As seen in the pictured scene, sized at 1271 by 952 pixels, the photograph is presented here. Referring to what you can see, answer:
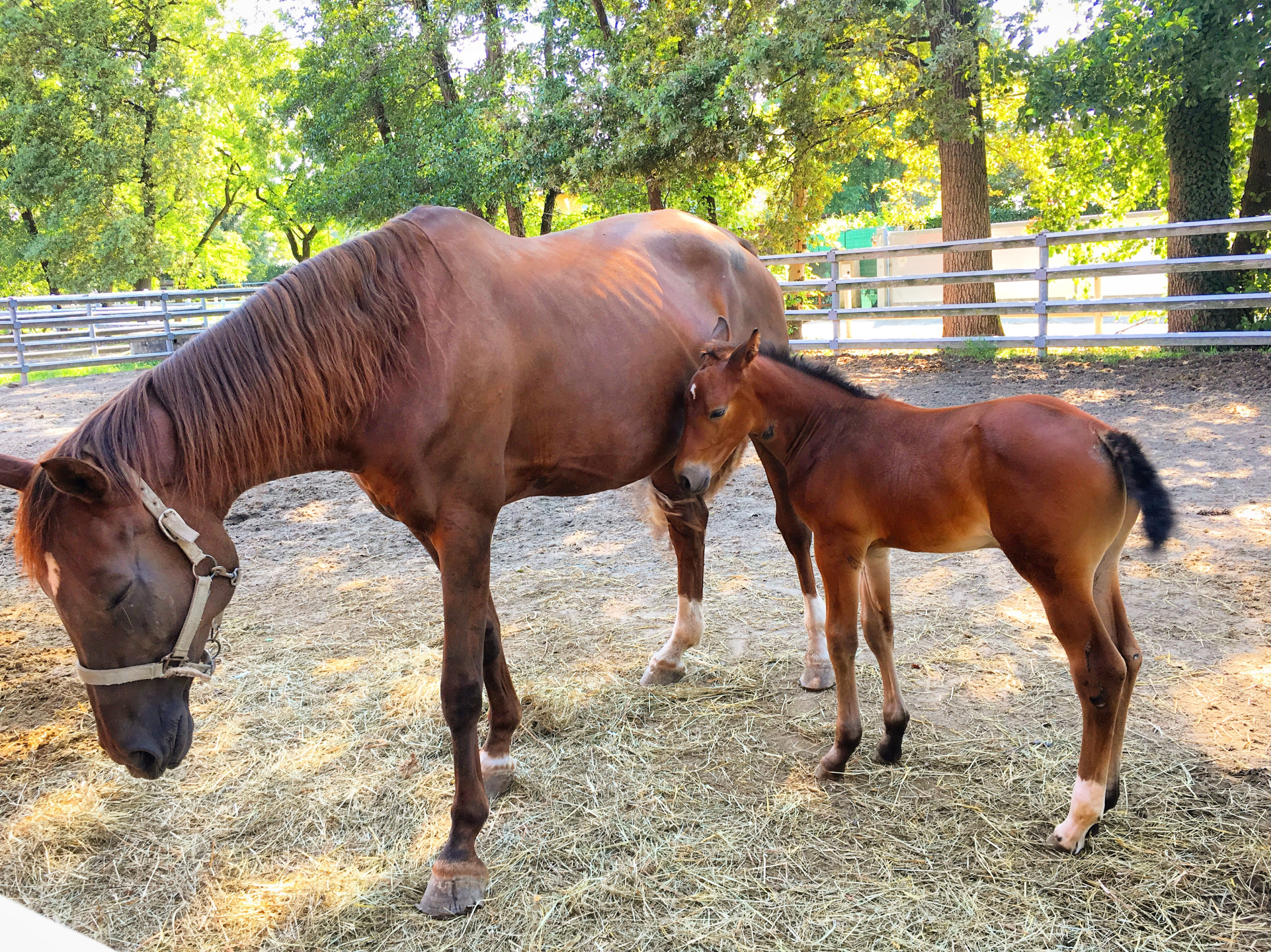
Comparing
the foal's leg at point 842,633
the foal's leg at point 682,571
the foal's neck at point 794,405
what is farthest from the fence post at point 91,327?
the foal's leg at point 842,633

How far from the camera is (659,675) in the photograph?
396 cm

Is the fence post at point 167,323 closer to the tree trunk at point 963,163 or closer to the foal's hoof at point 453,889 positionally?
the tree trunk at point 963,163

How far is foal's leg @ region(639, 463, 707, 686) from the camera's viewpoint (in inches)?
156

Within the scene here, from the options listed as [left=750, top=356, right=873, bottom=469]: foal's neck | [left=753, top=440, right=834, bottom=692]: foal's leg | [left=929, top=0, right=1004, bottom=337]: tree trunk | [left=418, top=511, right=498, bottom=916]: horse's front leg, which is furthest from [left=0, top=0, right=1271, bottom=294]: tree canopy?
[left=418, top=511, right=498, bottom=916]: horse's front leg

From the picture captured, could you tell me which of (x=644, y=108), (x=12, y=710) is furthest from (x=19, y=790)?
(x=644, y=108)

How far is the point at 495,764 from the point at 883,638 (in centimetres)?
157

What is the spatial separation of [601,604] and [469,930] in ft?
8.25

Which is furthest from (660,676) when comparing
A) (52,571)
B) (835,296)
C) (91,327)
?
(91,327)

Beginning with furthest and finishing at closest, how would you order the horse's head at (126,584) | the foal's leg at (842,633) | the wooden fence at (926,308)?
the wooden fence at (926,308) → the foal's leg at (842,633) → the horse's head at (126,584)

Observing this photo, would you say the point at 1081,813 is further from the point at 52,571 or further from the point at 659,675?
the point at 52,571

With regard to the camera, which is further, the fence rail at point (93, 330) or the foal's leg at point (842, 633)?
the fence rail at point (93, 330)

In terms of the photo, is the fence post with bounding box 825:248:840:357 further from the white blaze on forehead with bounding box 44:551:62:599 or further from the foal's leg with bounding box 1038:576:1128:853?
the white blaze on forehead with bounding box 44:551:62:599

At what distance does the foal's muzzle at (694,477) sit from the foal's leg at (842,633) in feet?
1.61

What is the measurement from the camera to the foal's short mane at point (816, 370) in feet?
10.3
